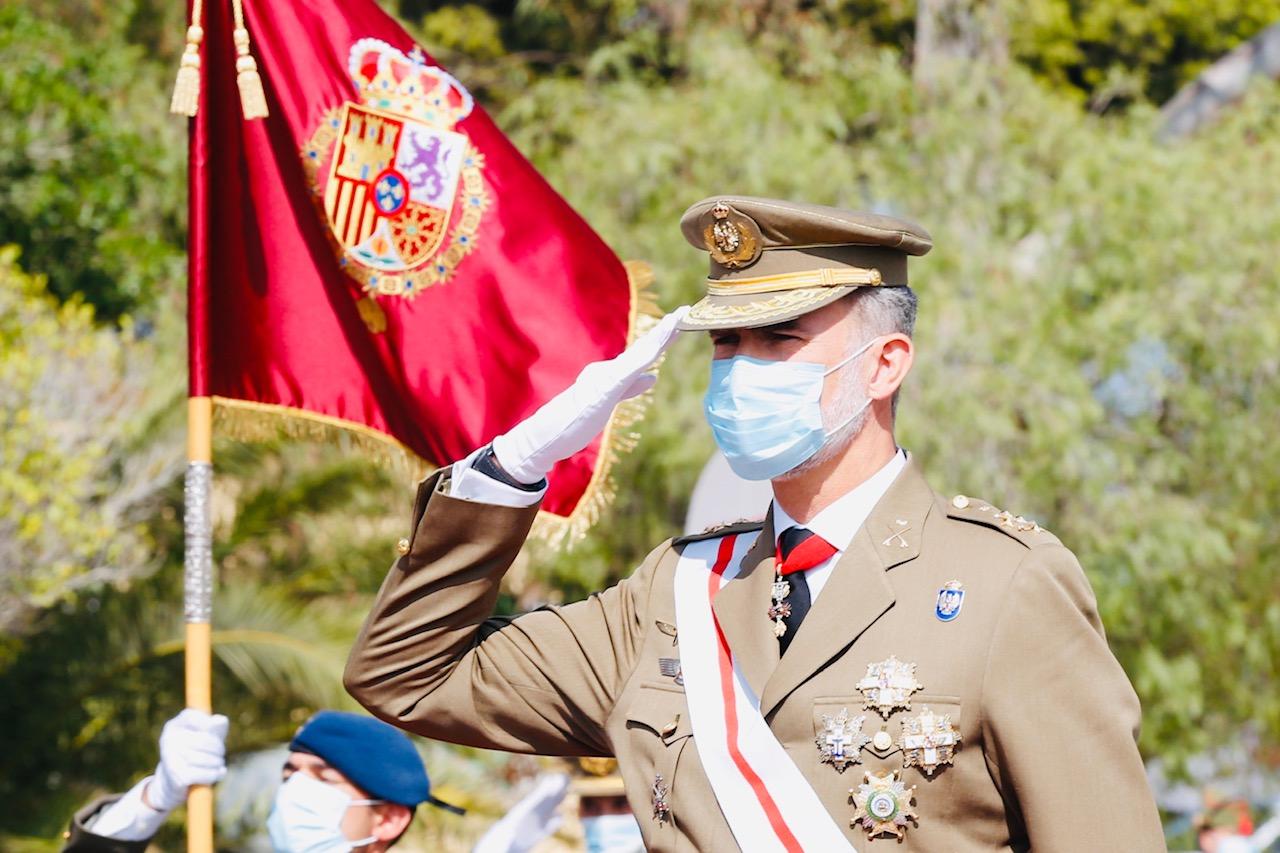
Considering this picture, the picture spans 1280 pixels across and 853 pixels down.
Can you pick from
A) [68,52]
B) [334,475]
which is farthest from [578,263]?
[68,52]

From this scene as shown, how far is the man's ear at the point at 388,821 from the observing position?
13.8 ft

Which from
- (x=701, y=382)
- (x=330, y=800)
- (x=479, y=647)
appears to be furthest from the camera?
(x=701, y=382)

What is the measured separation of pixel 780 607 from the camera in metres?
2.91

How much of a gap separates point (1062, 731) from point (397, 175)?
2.20 meters

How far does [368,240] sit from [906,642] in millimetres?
1864

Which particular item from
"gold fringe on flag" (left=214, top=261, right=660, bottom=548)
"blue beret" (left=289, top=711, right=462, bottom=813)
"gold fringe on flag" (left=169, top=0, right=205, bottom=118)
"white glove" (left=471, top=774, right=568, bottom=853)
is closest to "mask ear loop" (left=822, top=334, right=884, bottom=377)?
"gold fringe on flag" (left=214, top=261, right=660, bottom=548)

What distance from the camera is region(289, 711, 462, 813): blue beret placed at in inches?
164

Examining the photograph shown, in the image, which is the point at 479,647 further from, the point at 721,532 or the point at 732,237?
the point at 732,237

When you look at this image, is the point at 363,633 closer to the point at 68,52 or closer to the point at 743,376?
the point at 743,376

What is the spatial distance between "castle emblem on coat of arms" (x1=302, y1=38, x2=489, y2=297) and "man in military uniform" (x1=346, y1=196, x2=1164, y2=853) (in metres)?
1.08

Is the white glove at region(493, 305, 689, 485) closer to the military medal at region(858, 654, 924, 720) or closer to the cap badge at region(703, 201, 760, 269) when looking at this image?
the cap badge at region(703, 201, 760, 269)

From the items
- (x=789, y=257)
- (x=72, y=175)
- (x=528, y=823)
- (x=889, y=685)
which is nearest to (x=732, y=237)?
(x=789, y=257)

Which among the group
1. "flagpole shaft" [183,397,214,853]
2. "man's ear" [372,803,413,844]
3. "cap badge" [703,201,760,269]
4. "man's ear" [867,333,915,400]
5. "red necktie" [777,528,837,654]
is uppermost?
"cap badge" [703,201,760,269]

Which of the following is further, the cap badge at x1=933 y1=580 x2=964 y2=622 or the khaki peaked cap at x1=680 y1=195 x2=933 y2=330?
the khaki peaked cap at x1=680 y1=195 x2=933 y2=330
